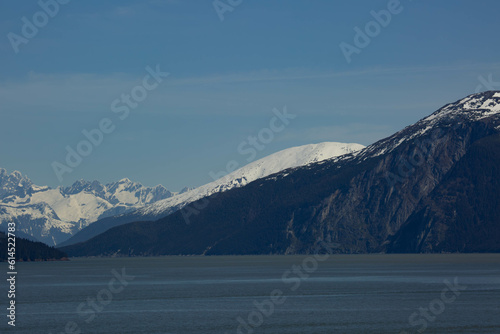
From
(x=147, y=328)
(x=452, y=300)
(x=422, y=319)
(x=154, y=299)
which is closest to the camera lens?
(x=147, y=328)

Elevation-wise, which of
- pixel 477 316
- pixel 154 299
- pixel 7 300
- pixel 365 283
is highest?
pixel 7 300

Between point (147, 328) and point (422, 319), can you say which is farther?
point (422, 319)

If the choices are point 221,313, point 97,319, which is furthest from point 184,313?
point 97,319

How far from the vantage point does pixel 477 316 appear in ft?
352

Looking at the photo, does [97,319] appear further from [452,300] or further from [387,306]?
[452,300]

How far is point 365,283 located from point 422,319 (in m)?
71.2

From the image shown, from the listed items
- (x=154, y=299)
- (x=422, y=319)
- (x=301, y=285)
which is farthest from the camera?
(x=301, y=285)

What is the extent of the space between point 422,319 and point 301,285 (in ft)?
226

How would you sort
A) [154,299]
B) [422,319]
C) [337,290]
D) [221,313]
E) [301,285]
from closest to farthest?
[422,319], [221,313], [154,299], [337,290], [301,285]

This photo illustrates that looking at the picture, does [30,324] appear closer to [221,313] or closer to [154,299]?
[221,313]

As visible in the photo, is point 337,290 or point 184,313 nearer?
point 184,313

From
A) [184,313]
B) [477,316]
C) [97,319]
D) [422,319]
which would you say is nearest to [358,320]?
[422,319]

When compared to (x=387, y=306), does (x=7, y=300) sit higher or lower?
higher

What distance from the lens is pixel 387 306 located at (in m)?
122
